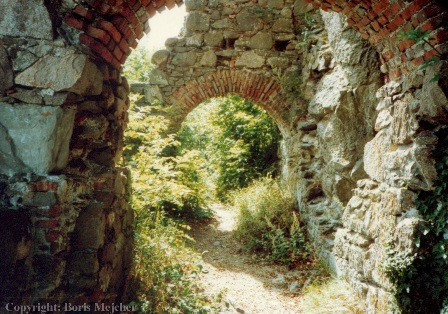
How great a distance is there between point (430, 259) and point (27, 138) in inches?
115

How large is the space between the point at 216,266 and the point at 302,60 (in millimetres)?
4376

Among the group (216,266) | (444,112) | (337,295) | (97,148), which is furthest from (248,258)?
(444,112)

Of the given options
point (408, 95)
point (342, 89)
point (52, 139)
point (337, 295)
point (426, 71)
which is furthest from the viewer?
point (342, 89)

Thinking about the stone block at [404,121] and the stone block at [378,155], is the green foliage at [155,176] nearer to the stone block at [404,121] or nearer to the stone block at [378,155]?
the stone block at [378,155]

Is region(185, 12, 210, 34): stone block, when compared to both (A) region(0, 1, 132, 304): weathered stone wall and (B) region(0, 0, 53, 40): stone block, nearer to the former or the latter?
(A) region(0, 1, 132, 304): weathered stone wall

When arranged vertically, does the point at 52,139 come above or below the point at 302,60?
below

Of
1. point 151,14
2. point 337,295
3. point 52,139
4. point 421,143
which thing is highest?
point 151,14

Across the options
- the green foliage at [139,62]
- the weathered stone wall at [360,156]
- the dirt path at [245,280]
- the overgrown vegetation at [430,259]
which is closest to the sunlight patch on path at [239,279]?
the dirt path at [245,280]

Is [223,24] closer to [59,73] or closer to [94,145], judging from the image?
[94,145]

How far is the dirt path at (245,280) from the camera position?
363 cm

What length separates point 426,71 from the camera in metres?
2.32

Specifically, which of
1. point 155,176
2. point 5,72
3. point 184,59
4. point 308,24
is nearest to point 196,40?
point 184,59

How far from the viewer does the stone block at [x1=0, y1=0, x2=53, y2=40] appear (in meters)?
2.06

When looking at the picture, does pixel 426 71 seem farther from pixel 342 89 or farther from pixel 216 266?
pixel 216 266
